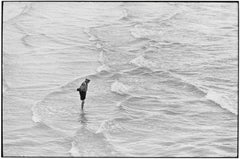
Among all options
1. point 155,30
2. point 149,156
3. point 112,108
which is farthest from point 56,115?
point 155,30

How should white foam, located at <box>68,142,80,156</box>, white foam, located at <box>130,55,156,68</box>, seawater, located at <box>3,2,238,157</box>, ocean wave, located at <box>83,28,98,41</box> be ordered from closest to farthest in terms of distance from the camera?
white foam, located at <box>68,142,80,156</box> → seawater, located at <box>3,2,238,157</box> → white foam, located at <box>130,55,156,68</box> → ocean wave, located at <box>83,28,98,41</box>

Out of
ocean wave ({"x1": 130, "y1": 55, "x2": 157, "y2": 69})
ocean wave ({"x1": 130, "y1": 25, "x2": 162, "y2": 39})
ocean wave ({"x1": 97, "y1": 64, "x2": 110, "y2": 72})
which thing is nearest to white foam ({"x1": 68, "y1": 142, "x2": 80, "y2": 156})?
ocean wave ({"x1": 97, "y1": 64, "x2": 110, "y2": 72})

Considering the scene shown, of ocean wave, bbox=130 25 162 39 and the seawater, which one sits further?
ocean wave, bbox=130 25 162 39

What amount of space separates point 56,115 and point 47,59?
635cm

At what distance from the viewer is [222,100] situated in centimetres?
1828

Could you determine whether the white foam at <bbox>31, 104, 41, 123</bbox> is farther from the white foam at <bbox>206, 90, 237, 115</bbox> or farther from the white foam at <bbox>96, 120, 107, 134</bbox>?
the white foam at <bbox>206, 90, 237, 115</bbox>

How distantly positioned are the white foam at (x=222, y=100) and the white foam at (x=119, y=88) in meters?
2.53

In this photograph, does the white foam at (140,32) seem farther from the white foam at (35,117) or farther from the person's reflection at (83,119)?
the person's reflection at (83,119)

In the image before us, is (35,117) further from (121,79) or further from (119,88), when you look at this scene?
(121,79)

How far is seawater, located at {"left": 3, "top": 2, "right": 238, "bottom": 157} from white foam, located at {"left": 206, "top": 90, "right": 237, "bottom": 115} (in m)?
0.03

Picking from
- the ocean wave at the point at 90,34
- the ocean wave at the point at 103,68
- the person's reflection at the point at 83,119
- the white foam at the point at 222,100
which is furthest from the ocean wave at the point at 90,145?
the ocean wave at the point at 90,34

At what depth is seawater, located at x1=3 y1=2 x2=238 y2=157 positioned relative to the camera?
50.3ft

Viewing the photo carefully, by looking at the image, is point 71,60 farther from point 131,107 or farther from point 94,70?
point 131,107

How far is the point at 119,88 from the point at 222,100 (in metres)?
3.26
